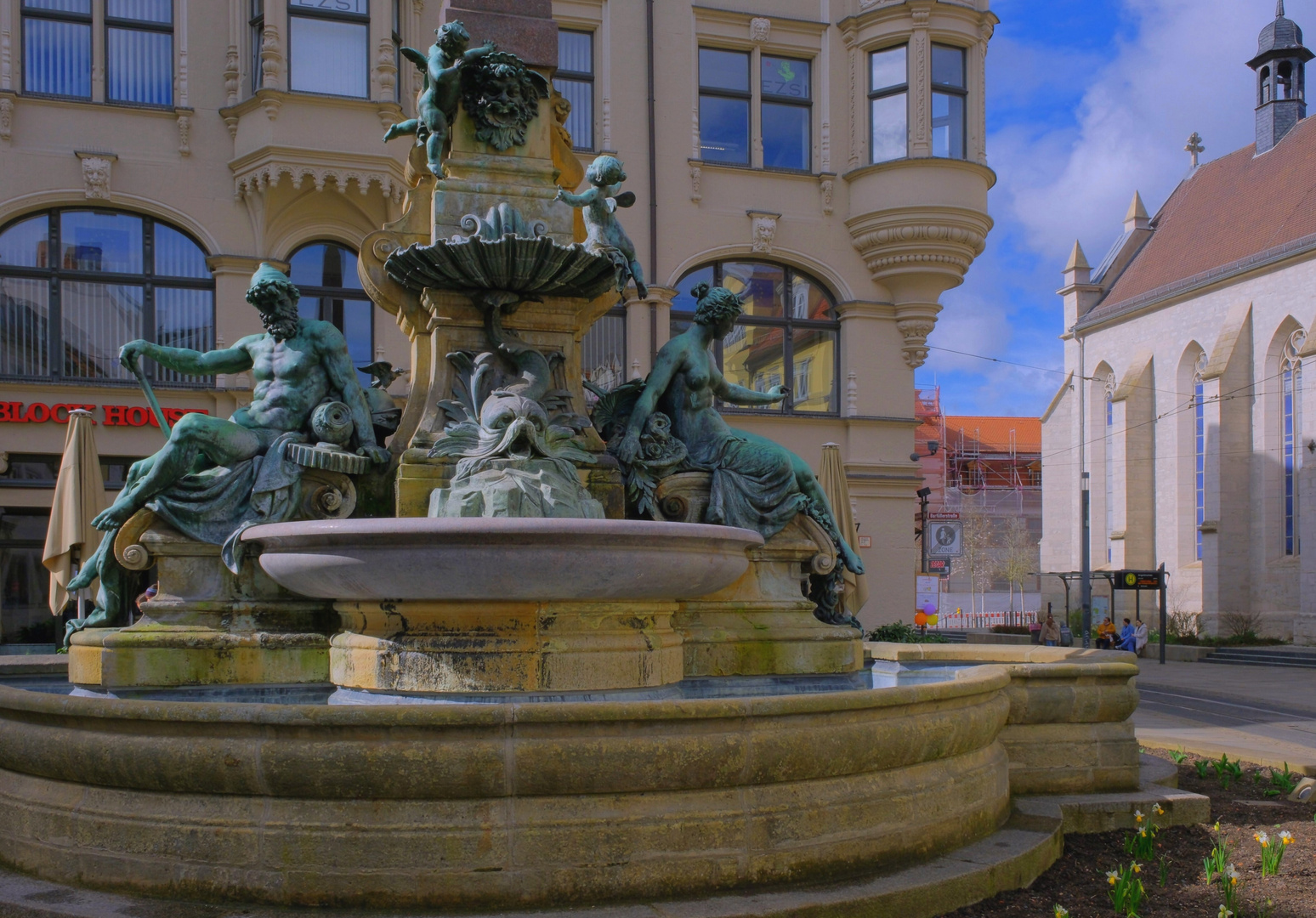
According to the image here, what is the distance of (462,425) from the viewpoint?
21.9 ft

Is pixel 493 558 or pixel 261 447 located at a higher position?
pixel 261 447

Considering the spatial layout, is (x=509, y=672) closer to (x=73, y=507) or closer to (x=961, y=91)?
(x=73, y=507)

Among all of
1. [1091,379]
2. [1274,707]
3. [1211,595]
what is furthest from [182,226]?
[1091,379]

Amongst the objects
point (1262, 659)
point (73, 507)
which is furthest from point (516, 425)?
point (1262, 659)

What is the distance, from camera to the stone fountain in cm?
404

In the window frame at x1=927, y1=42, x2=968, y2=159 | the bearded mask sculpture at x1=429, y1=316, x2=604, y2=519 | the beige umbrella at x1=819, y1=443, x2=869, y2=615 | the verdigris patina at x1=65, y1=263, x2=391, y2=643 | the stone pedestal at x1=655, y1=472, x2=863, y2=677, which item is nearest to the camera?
the bearded mask sculpture at x1=429, y1=316, x2=604, y2=519

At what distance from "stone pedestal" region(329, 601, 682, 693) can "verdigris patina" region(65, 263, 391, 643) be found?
1088 millimetres

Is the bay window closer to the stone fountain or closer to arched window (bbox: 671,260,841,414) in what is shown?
arched window (bbox: 671,260,841,414)

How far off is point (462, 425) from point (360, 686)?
1.67 metres

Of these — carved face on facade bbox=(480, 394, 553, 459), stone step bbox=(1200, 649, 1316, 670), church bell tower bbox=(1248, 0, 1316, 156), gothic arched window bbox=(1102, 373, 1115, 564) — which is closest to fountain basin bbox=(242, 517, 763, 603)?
carved face on facade bbox=(480, 394, 553, 459)

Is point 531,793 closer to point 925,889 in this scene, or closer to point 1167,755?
point 925,889

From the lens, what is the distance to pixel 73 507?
11.6 meters

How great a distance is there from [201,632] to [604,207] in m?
3.32

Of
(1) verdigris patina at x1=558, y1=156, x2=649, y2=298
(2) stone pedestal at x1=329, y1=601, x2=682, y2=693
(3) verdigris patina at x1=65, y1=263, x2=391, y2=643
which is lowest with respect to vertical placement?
(2) stone pedestal at x1=329, y1=601, x2=682, y2=693
